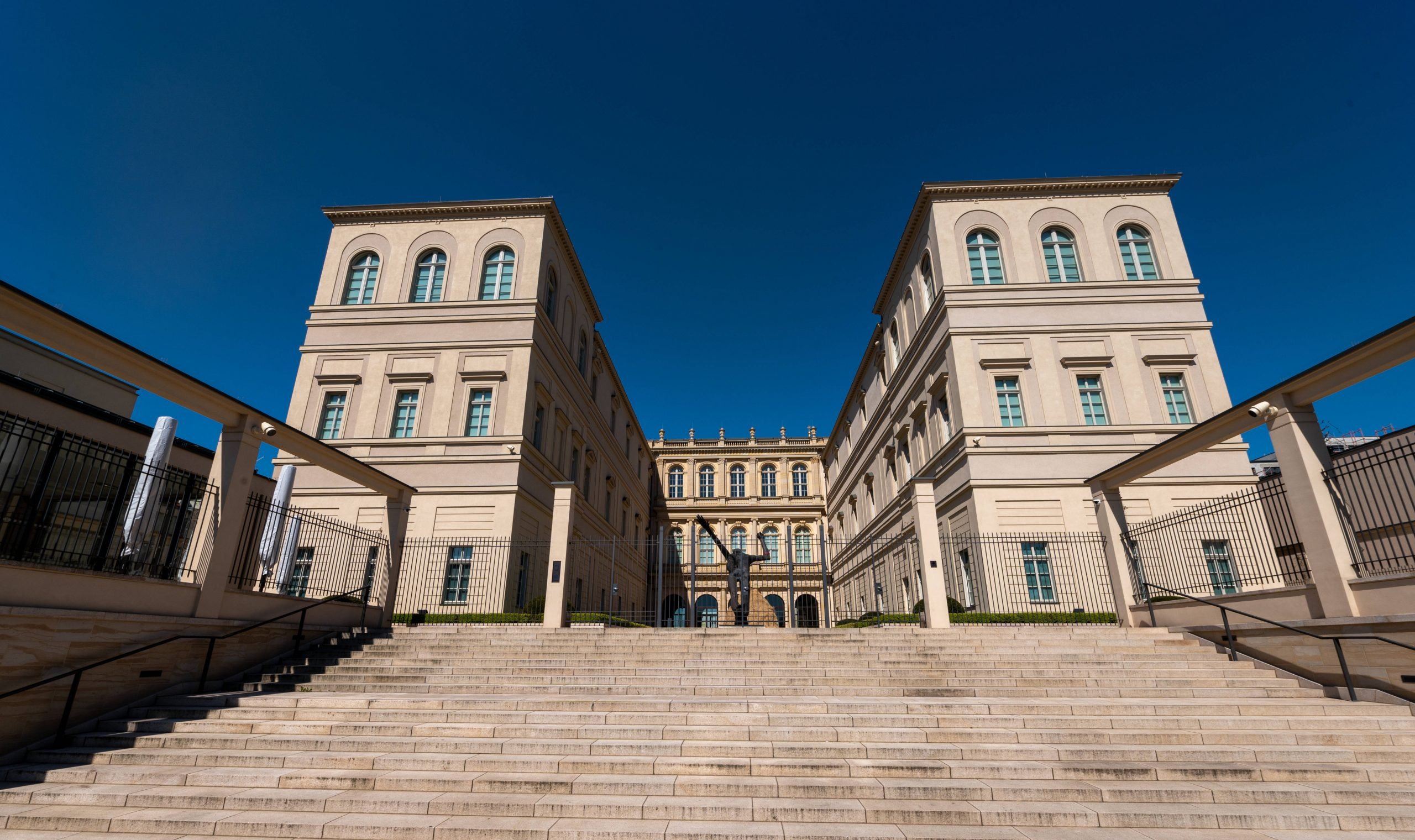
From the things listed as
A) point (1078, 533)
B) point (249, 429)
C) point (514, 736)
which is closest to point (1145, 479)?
point (1078, 533)

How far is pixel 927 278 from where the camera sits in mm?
22719

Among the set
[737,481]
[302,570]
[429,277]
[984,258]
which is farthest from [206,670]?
[737,481]

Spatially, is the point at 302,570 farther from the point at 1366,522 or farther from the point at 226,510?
the point at 1366,522

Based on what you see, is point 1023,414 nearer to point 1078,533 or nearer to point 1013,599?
point 1078,533

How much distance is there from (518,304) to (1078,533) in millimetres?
18787

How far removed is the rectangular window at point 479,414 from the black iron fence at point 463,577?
3.41 m

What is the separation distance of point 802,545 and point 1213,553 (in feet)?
90.3

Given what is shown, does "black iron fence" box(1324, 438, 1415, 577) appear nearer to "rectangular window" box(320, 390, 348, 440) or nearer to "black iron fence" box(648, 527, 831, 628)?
"rectangular window" box(320, 390, 348, 440)

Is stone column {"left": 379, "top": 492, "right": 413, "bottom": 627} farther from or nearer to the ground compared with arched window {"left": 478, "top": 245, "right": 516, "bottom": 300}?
nearer to the ground

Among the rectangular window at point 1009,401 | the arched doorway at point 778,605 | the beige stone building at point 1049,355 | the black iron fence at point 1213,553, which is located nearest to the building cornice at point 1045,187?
the beige stone building at point 1049,355

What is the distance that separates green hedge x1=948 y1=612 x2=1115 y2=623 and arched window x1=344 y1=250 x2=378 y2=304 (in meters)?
21.4

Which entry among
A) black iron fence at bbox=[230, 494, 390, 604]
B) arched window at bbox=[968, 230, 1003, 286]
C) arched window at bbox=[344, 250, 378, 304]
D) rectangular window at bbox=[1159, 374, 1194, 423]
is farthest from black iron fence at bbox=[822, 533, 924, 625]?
arched window at bbox=[344, 250, 378, 304]

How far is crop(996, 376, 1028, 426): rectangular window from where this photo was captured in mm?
19062

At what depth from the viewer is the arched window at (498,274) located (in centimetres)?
2216
